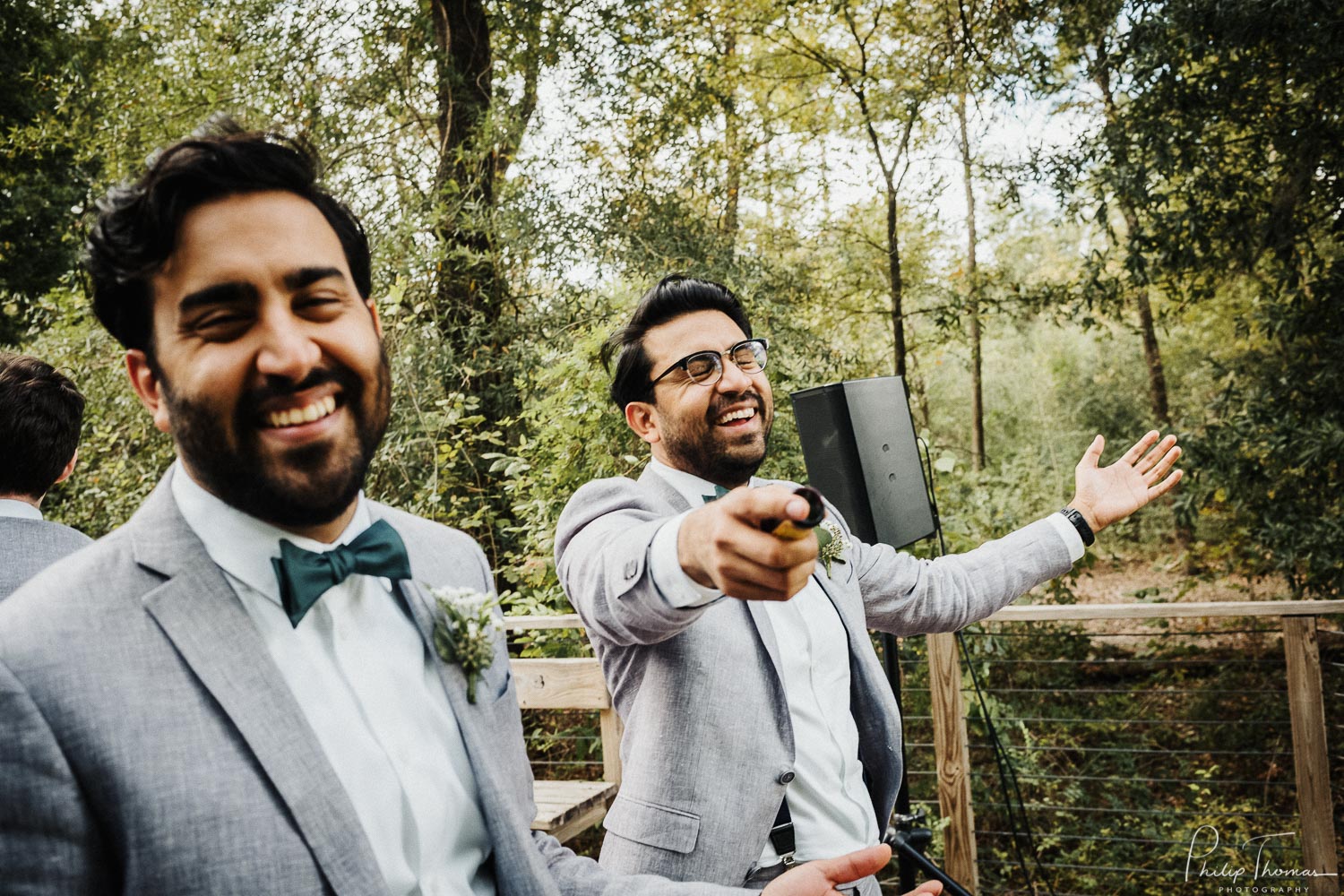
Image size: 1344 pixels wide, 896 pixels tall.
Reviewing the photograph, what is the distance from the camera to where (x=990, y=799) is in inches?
217

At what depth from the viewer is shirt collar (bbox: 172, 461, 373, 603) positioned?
106 cm

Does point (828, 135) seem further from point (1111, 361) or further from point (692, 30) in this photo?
point (1111, 361)

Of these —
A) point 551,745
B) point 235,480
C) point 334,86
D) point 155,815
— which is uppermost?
point 334,86

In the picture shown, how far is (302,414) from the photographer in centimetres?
103

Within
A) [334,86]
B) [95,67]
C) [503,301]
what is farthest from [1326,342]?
[95,67]

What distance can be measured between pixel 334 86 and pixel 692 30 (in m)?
2.32

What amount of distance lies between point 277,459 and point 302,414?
0.06 m

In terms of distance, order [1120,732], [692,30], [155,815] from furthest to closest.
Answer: [1120,732], [692,30], [155,815]

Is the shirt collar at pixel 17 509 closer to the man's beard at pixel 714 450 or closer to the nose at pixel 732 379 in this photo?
the man's beard at pixel 714 450

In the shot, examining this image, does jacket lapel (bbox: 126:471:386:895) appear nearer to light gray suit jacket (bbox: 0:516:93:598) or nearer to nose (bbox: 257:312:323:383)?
nose (bbox: 257:312:323:383)

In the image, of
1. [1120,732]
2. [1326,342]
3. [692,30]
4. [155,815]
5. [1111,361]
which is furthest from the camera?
[1111,361]

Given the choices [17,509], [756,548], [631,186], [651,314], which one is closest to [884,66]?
[631,186]

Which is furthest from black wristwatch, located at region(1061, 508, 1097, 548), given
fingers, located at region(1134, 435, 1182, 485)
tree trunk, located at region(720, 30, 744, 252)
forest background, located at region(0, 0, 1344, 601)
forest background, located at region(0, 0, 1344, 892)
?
tree trunk, located at region(720, 30, 744, 252)

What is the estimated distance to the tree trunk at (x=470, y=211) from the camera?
5.25m
